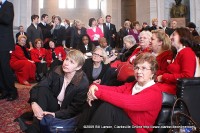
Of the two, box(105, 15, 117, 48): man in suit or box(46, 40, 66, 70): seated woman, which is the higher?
box(105, 15, 117, 48): man in suit

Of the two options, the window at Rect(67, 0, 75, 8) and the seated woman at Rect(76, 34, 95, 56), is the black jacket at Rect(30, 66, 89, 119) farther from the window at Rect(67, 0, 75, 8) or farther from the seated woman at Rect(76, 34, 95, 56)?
the window at Rect(67, 0, 75, 8)

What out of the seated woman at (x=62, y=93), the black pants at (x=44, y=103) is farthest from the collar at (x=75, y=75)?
the black pants at (x=44, y=103)

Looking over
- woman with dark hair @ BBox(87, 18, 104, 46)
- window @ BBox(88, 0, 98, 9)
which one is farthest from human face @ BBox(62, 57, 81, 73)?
window @ BBox(88, 0, 98, 9)

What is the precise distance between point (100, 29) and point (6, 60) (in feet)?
13.3

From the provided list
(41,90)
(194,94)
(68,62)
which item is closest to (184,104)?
(194,94)

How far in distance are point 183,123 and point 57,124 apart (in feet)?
3.52

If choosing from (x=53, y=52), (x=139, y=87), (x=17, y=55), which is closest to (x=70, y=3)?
(x=53, y=52)

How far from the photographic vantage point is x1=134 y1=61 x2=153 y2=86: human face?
225 centimetres

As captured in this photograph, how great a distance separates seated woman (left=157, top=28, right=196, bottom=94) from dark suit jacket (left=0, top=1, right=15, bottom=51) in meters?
2.49

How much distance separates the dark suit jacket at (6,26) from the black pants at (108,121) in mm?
2692

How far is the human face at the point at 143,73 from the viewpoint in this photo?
2.25m

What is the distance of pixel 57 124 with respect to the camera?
2.44 m

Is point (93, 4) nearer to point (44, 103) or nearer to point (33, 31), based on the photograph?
point (33, 31)

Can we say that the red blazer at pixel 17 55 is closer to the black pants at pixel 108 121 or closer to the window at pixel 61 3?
the black pants at pixel 108 121
